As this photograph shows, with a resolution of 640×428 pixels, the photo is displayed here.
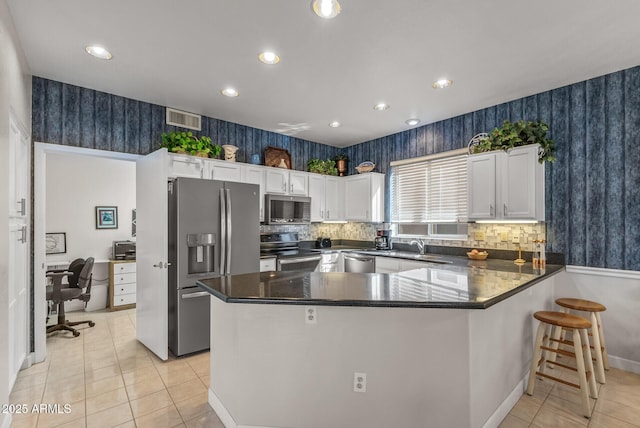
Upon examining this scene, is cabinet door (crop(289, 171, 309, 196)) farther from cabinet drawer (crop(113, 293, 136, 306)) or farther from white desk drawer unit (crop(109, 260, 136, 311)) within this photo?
cabinet drawer (crop(113, 293, 136, 306))

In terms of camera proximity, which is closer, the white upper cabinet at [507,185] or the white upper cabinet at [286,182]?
the white upper cabinet at [507,185]

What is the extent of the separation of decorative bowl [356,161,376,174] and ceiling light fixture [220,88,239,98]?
2.33 meters

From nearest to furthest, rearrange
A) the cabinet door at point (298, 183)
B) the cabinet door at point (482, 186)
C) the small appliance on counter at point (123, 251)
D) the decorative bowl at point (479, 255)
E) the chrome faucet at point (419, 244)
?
the cabinet door at point (482, 186) < the decorative bowl at point (479, 255) < the chrome faucet at point (419, 244) < the cabinet door at point (298, 183) < the small appliance on counter at point (123, 251)

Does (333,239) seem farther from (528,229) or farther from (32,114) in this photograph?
(32,114)

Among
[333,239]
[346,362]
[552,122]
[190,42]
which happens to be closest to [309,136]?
[333,239]

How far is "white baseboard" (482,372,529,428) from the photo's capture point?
2002 millimetres

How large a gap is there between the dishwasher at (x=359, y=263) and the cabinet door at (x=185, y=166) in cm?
232

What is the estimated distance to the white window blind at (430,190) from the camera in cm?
414

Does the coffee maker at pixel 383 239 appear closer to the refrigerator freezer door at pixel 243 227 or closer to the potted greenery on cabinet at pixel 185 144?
the refrigerator freezer door at pixel 243 227

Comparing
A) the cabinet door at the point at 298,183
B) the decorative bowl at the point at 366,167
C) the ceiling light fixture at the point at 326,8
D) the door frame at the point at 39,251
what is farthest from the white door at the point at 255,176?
the ceiling light fixture at the point at 326,8

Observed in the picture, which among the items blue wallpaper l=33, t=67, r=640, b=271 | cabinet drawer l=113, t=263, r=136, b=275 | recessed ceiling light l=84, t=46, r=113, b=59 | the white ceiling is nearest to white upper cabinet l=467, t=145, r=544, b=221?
blue wallpaper l=33, t=67, r=640, b=271

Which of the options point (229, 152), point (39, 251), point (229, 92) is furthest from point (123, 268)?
point (229, 92)

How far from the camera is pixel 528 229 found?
343cm


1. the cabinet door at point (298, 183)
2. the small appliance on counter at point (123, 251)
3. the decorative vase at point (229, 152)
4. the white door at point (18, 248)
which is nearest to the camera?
the white door at point (18, 248)
